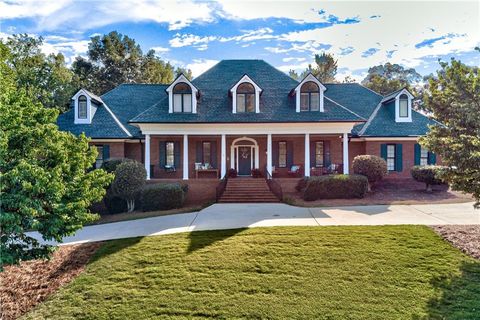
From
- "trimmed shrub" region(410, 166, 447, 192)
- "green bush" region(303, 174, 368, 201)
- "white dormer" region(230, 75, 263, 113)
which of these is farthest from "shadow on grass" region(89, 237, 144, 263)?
"trimmed shrub" region(410, 166, 447, 192)

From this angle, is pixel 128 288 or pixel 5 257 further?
pixel 128 288

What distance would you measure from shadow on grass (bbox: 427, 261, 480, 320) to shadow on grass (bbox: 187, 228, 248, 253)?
5.41 m

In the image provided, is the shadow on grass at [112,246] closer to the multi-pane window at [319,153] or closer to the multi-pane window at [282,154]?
the multi-pane window at [282,154]

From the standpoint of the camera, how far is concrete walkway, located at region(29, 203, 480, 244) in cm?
1010

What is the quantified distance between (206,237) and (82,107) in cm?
1673

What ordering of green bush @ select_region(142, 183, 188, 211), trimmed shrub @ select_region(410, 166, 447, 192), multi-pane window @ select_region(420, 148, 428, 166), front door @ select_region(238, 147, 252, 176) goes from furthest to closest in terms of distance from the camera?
front door @ select_region(238, 147, 252, 176) < multi-pane window @ select_region(420, 148, 428, 166) < trimmed shrub @ select_region(410, 166, 447, 192) < green bush @ select_region(142, 183, 188, 211)

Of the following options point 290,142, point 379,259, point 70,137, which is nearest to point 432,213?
point 379,259

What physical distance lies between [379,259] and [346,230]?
6.56 ft

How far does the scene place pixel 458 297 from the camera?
585cm

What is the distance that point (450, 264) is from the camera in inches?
277

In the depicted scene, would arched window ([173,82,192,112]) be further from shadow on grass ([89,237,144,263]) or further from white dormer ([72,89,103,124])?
shadow on grass ([89,237,144,263])

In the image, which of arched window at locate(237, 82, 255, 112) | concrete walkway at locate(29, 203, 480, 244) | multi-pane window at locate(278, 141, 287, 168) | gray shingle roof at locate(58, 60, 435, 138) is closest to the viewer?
concrete walkway at locate(29, 203, 480, 244)

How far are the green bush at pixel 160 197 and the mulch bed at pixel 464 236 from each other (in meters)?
11.3

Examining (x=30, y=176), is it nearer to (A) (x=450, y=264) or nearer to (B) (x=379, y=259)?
(B) (x=379, y=259)
